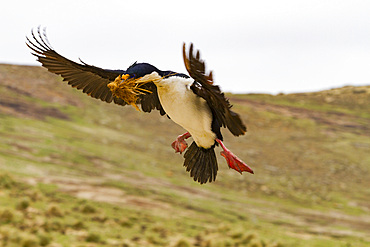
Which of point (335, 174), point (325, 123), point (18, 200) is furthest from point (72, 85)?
point (325, 123)

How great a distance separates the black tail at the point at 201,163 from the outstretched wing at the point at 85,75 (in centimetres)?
24

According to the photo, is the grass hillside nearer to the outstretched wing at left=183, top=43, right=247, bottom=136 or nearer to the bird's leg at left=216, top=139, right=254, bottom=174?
the bird's leg at left=216, top=139, right=254, bottom=174

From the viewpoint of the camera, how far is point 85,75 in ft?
7.97

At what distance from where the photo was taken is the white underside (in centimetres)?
189

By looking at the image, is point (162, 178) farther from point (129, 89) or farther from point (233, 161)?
point (129, 89)

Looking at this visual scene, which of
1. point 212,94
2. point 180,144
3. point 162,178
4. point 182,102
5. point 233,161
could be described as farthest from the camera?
point 162,178

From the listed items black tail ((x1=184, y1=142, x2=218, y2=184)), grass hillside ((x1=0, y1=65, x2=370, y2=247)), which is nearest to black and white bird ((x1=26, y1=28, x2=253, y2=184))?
black tail ((x1=184, y1=142, x2=218, y2=184))

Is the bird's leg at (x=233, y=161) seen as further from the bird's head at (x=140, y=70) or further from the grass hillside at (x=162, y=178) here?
the grass hillside at (x=162, y=178)

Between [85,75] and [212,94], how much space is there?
2.92ft

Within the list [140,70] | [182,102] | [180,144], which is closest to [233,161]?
[180,144]

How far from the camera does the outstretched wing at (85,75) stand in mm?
2184

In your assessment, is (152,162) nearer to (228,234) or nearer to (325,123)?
(228,234)

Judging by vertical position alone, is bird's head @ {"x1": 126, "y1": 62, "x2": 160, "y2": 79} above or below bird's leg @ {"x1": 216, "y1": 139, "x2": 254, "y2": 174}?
above

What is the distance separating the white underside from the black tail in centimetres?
29
